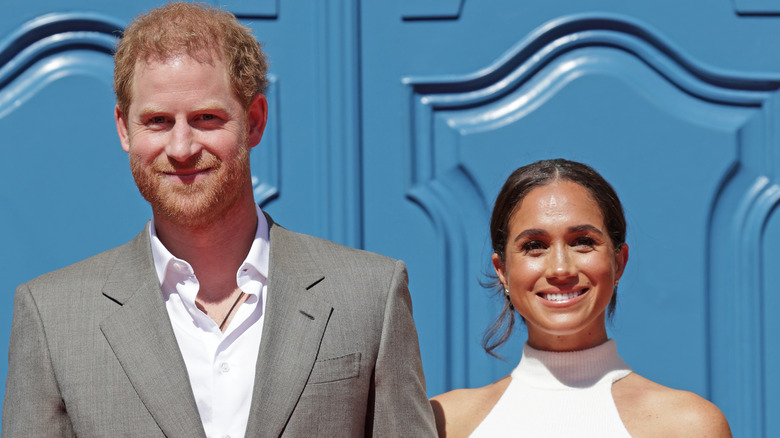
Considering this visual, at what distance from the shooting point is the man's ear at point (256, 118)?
1899mm

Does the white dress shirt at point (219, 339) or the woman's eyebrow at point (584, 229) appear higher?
the woman's eyebrow at point (584, 229)

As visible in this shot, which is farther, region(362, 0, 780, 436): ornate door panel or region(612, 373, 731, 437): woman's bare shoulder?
region(362, 0, 780, 436): ornate door panel

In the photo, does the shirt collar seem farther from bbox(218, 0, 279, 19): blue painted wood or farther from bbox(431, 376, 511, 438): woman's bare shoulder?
bbox(218, 0, 279, 19): blue painted wood

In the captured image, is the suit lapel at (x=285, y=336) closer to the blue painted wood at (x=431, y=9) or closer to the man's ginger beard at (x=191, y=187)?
the man's ginger beard at (x=191, y=187)

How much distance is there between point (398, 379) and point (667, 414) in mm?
540

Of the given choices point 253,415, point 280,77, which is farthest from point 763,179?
point 253,415

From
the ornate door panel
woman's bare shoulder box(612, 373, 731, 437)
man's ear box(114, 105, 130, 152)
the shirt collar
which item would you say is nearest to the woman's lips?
woman's bare shoulder box(612, 373, 731, 437)

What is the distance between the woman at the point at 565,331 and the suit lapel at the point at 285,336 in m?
0.45

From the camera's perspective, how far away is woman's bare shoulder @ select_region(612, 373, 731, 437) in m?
1.94

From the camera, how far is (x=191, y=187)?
179cm

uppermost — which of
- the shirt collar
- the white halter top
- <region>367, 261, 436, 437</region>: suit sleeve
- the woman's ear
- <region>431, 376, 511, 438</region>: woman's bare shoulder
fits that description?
the shirt collar

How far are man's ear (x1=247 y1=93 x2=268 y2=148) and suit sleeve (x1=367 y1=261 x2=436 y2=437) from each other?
365 millimetres

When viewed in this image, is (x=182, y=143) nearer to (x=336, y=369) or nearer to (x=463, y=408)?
(x=336, y=369)

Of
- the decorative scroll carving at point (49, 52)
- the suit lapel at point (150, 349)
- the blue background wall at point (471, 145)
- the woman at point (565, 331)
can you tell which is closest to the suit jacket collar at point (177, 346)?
the suit lapel at point (150, 349)
